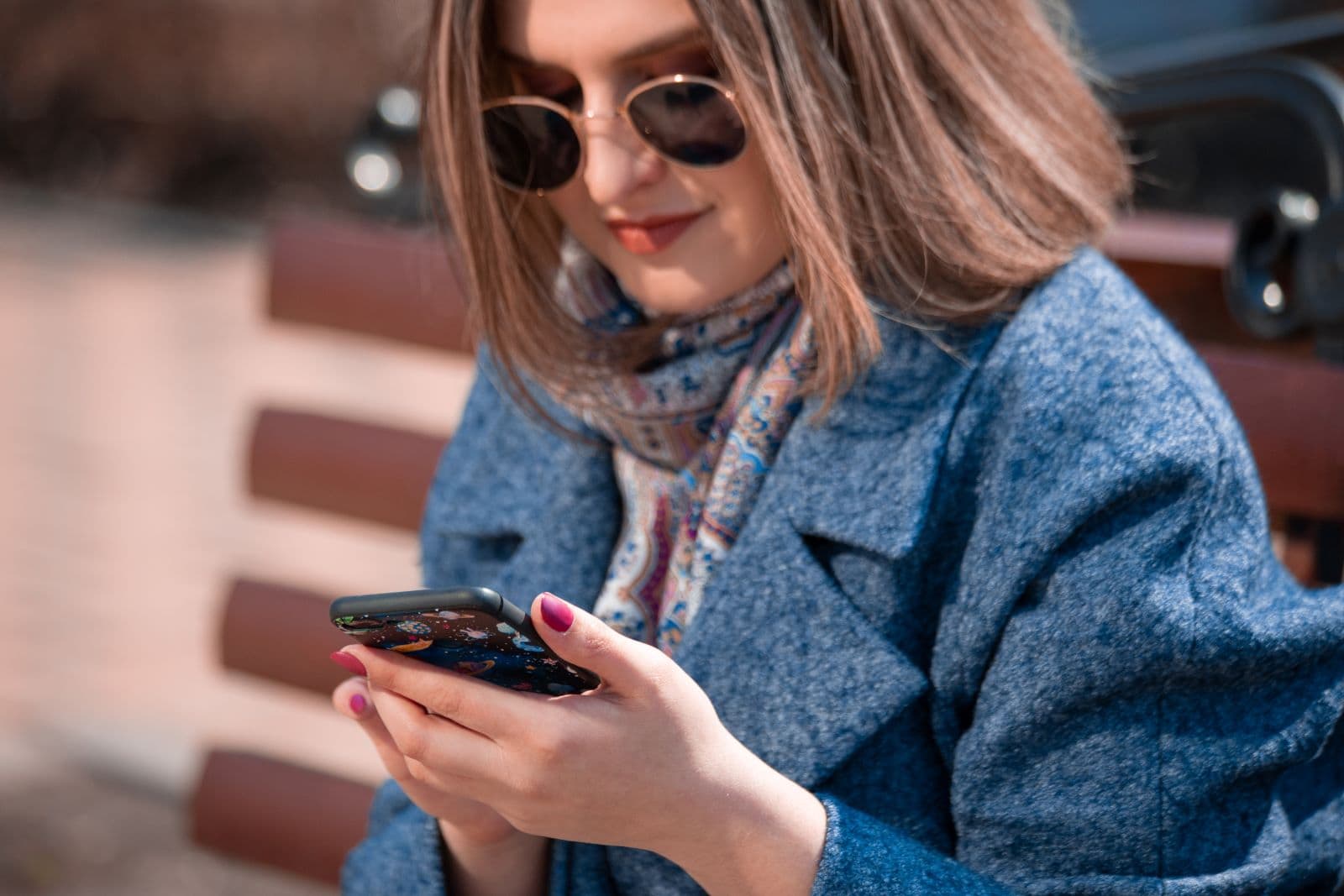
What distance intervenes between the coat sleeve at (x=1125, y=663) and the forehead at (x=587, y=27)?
507 mm

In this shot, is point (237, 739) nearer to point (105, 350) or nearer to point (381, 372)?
point (381, 372)

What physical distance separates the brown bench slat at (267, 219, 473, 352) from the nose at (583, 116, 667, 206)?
101 centimetres

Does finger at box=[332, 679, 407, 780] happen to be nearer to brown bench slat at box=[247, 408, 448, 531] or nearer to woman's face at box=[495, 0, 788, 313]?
woman's face at box=[495, 0, 788, 313]

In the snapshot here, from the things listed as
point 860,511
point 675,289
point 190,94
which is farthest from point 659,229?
point 190,94

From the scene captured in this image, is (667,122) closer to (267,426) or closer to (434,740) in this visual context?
(434,740)

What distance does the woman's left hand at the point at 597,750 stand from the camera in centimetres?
122

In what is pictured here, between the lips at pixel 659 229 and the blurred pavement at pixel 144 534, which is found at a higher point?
the lips at pixel 659 229

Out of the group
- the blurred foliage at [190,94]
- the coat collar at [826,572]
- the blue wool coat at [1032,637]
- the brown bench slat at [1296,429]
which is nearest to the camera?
the blue wool coat at [1032,637]

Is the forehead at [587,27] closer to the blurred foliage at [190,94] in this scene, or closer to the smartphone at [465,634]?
the smartphone at [465,634]

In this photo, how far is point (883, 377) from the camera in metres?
1.54

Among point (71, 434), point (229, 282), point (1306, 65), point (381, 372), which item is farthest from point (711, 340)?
point (229, 282)

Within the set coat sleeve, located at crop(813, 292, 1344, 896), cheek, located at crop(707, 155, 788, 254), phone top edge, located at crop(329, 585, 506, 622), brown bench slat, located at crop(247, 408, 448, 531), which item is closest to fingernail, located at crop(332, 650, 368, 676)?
phone top edge, located at crop(329, 585, 506, 622)

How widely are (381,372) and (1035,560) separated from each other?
262 inches

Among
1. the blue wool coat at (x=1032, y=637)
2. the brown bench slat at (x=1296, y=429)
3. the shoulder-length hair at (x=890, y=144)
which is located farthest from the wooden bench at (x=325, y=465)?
the blue wool coat at (x=1032, y=637)
